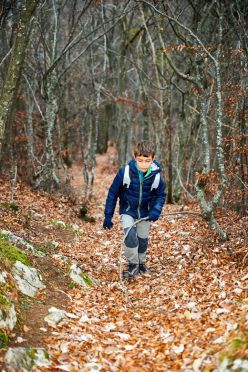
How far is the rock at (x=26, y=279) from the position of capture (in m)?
5.15

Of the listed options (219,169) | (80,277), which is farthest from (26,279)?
(219,169)

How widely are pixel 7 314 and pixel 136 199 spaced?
2.77 meters

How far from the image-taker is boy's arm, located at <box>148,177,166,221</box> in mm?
6199

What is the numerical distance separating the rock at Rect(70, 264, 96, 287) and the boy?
2.07 feet

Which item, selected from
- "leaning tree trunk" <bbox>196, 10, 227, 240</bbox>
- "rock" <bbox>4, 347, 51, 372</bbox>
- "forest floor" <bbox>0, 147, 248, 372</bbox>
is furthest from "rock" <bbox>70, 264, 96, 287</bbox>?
"leaning tree trunk" <bbox>196, 10, 227, 240</bbox>

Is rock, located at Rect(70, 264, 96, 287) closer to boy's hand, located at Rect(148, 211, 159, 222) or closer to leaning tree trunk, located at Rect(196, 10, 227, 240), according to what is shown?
boy's hand, located at Rect(148, 211, 159, 222)

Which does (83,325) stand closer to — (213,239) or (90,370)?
(90,370)

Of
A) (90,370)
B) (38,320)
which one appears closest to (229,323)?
(90,370)

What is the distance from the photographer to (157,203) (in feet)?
20.6

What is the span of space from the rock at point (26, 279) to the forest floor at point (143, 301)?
0.44 feet

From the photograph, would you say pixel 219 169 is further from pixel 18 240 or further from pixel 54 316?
pixel 54 316

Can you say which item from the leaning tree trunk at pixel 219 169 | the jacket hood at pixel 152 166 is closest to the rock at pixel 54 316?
the jacket hood at pixel 152 166

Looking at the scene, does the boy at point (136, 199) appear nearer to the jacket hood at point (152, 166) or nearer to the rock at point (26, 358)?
the jacket hood at point (152, 166)

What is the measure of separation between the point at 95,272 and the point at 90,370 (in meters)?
3.00
